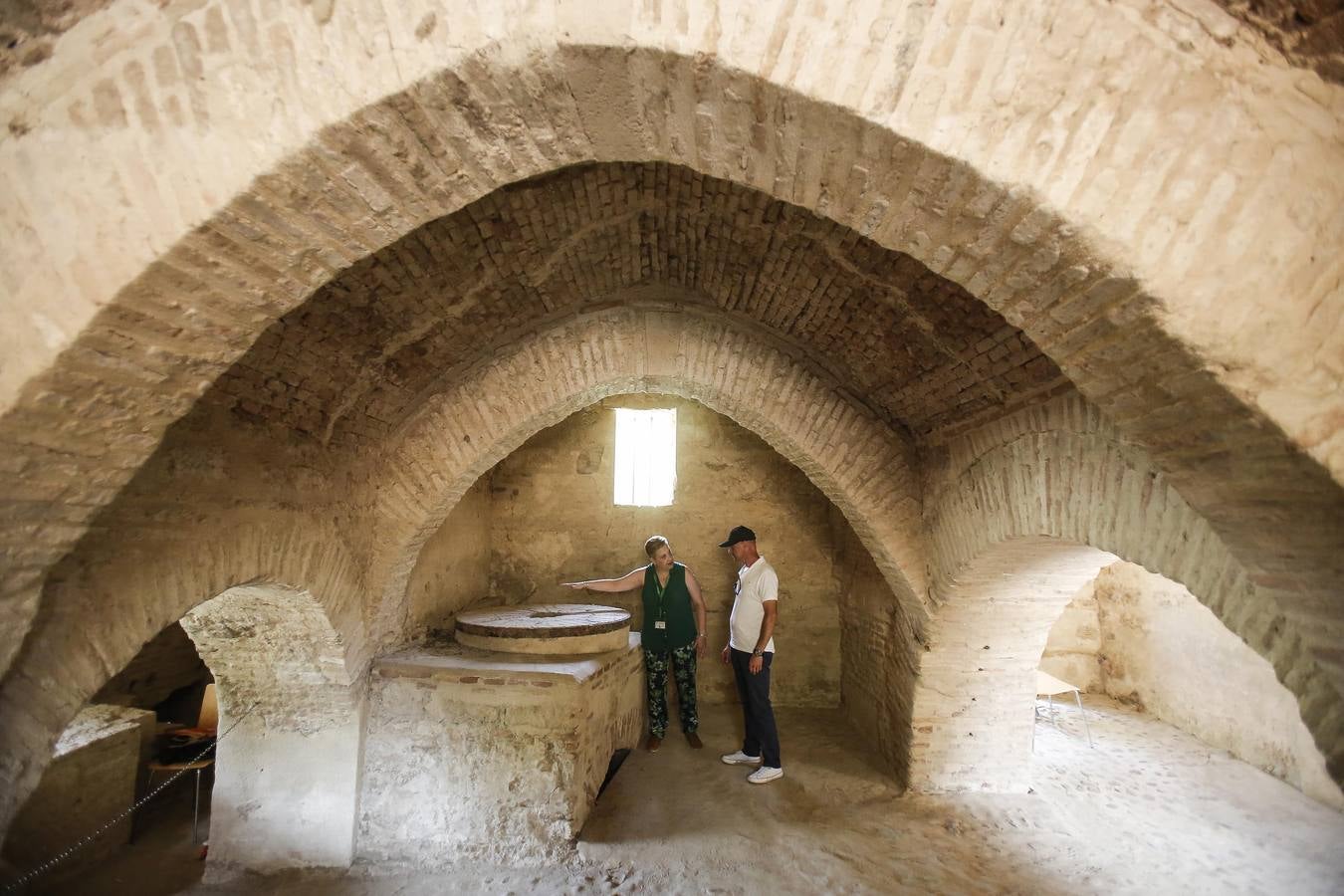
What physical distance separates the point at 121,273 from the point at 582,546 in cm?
523

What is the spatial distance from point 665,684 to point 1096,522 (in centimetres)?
370

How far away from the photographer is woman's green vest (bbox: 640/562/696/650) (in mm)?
5410

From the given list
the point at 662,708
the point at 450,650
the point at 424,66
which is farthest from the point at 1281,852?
the point at 424,66

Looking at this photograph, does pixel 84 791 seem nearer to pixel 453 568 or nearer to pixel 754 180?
pixel 453 568

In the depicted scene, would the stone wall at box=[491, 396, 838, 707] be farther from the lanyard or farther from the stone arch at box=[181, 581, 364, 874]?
the stone arch at box=[181, 581, 364, 874]

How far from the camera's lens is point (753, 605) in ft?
15.8

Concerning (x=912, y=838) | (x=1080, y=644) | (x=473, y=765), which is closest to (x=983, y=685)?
(x=912, y=838)

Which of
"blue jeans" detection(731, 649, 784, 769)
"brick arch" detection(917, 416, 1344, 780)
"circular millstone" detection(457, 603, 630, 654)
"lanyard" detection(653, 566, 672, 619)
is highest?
"brick arch" detection(917, 416, 1344, 780)

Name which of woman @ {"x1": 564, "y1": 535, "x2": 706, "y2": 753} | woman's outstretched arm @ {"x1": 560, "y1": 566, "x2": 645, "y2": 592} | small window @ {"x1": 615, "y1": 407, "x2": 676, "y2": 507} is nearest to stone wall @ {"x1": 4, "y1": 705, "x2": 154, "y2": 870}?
woman's outstretched arm @ {"x1": 560, "y1": 566, "x2": 645, "y2": 592}

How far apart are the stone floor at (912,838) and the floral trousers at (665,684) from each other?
0.36 m

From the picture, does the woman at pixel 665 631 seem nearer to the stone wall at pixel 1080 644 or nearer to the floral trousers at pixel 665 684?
the floral trousers at pixel 665 684

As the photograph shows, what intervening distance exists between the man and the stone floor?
0.21m

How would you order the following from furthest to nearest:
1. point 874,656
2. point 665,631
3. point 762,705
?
1. point 665,631
2. point 874,656
3. point 762,705

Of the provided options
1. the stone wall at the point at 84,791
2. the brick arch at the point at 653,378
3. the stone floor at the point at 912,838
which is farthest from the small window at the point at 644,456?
the stone wall at the point at 84,791
